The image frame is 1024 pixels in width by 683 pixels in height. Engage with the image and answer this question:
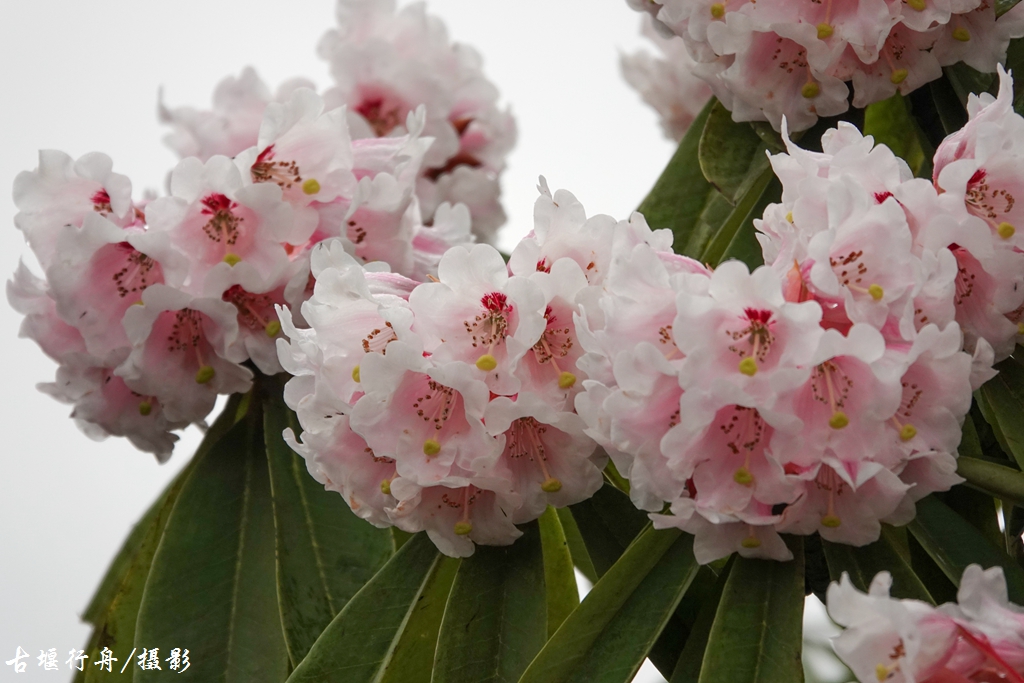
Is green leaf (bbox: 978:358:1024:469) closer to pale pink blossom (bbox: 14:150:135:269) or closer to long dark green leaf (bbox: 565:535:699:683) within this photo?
long dark green leaf (bbox: 565:535:699:683)

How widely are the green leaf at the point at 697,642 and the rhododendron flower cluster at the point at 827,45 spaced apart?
1.39 ft

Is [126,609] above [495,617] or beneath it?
beneath

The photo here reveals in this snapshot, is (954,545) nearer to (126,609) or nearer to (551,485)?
(551,485)

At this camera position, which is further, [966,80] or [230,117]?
[230,117]

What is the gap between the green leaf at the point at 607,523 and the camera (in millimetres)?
873

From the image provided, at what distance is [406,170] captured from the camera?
1027 mm

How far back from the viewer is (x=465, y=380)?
0.69 meters

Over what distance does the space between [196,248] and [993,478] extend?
2.32 ft

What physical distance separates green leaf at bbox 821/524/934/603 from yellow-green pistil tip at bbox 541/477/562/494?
0.20 meters

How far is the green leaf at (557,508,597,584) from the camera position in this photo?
98 centimetres

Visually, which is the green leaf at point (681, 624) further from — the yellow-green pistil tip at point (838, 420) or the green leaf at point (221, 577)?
the green leaf at point (221, 577)

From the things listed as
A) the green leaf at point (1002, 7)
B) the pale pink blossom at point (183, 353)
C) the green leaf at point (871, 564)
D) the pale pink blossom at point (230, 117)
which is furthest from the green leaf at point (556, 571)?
the pale pink blossom at point (230, 117)

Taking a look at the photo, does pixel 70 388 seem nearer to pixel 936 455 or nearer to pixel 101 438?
pixel 101 438

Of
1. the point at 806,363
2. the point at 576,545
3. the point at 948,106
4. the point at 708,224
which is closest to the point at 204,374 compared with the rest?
the point at 576,545
